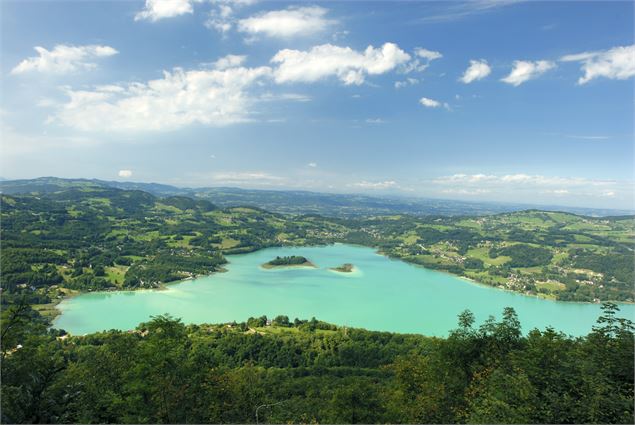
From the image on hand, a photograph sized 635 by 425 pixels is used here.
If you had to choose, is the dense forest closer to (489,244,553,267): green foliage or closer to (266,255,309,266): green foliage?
(266,255,309,266): green foliage

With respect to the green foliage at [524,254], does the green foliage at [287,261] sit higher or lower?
lower

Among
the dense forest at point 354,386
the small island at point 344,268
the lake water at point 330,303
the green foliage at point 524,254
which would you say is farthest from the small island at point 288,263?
the dense forest at point 354,386

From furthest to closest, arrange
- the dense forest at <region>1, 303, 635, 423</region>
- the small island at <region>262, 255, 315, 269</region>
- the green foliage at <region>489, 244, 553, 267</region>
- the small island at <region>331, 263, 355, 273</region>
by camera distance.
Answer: the green foliage at <region>489, 244, 553, 267</region>, the small island at <region>262, 255, 315, 269</region>, the small island at <region>331, 263, 355, 273</region>, the dense forest at <region>1, 303, 635, 423</region>

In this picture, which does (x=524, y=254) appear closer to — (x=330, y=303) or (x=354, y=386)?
(x=330, y=303)

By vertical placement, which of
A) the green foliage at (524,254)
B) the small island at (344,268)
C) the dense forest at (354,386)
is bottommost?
the small island at (344,268)

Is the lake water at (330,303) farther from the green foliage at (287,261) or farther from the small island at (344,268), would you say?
the green foliage at (287,261)

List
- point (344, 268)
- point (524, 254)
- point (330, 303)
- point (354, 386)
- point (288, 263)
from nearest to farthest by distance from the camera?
1. point (354, 386)
2. point (330, 303)
3. point (344, 268)
4. point (288, 263)
5. point (524, 254)

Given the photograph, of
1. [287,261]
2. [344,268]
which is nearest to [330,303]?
[344,268]

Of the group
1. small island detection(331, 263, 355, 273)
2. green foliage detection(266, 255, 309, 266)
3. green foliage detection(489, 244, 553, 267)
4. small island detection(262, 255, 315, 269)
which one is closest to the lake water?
small island detection(331, 263, 355, 273)

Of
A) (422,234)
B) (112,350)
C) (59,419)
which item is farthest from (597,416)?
(422,234)
